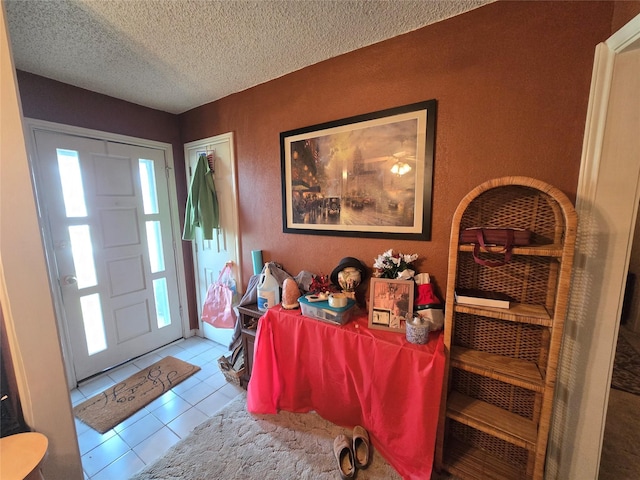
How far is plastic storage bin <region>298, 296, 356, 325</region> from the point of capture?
147cm

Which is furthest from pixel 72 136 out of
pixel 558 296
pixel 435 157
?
pixel 558 296

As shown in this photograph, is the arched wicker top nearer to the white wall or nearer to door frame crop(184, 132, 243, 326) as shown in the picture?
the white wall

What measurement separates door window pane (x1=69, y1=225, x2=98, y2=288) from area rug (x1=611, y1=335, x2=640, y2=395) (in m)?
4.16

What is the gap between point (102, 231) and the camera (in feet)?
7.11

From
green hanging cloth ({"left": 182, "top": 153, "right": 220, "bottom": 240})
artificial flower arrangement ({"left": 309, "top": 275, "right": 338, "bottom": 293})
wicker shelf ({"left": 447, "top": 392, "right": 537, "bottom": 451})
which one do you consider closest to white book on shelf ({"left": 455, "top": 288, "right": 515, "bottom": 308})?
wicker shelf ({"left": 447, "top": 392, "right": 537, "bottom": 451})

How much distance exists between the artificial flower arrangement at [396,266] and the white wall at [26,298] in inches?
62.8

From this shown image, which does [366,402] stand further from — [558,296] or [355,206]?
[355,206]

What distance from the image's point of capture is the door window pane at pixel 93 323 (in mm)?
2129

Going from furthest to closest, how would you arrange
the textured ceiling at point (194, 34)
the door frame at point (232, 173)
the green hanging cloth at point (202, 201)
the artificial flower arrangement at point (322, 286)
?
1. the green hanging cloth at point (202, 201)
2. the door frame at point (232, 173)
3. the artificial flower arrangement at point (322, 286)
4. the textured ceiling at point (194, 34)

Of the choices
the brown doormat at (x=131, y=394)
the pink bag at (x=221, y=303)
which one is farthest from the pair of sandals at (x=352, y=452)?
the brown doormat at (x=131, y=394)

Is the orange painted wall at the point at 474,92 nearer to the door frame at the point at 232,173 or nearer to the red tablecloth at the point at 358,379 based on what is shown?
→ the red tablecloth at the point at 358,379

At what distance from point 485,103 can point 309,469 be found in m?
2.18

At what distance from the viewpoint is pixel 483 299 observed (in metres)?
1.15

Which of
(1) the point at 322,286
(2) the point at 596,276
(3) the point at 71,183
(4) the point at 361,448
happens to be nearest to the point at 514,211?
(2) the point at 596,276
